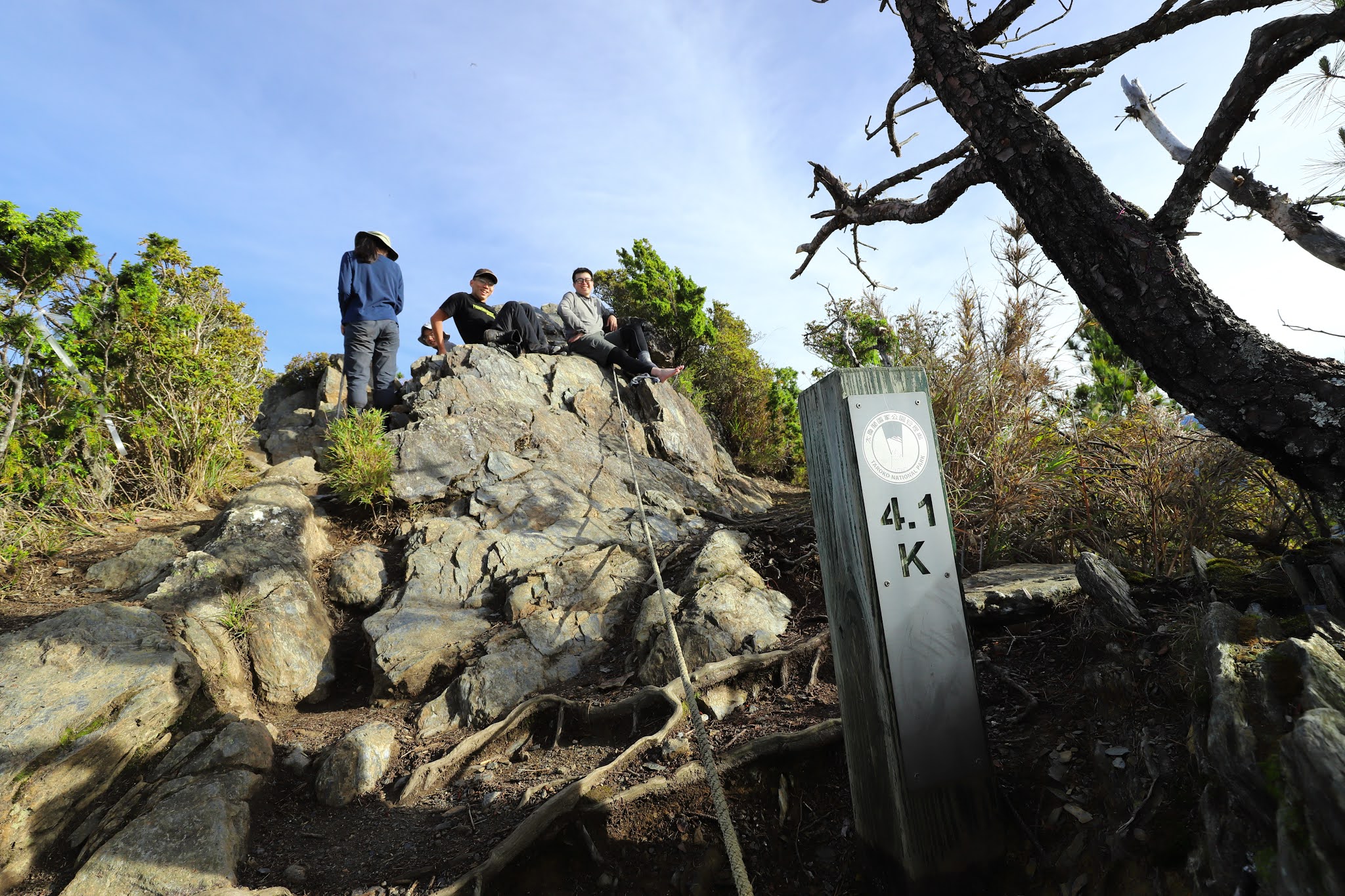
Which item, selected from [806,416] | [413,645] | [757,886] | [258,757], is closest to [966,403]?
[806,416]

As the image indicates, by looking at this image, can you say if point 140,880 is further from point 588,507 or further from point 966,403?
point 966,403

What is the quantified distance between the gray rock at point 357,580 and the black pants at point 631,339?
4911 millimetres

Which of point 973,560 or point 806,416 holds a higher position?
point 806,416

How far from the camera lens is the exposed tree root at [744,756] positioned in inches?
106

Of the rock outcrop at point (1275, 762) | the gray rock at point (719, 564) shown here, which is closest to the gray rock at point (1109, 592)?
the rock outcrop at point (1275, 762)

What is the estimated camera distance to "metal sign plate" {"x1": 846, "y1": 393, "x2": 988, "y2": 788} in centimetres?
206

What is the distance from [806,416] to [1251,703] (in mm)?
1438

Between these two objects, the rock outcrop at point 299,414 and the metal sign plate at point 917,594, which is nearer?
the metal sign plate at point 917,594

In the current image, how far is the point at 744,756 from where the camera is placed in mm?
2742

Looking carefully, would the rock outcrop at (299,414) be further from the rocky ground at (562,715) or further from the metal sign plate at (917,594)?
the metal sign plate at (917,594)

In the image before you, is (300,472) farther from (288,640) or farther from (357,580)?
(288,640)

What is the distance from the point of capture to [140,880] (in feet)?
8.63

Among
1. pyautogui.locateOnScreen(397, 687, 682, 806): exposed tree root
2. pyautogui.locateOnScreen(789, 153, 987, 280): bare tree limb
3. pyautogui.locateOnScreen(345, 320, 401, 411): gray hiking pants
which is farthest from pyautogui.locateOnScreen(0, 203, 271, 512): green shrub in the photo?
pyautogui.locateOnScreen(789, 153, 987, 280): bare tree limb

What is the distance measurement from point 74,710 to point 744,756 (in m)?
3.22
